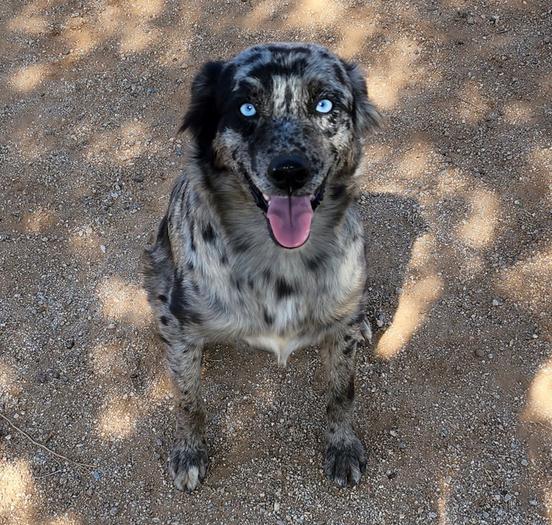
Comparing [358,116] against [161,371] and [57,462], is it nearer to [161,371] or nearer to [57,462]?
[161,371]

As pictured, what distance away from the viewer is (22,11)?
6.70 metres

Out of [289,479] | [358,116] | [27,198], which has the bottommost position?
[289,479]

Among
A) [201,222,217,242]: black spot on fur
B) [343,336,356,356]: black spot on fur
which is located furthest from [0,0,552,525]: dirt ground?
[201,222,217,242]: black spot on fur

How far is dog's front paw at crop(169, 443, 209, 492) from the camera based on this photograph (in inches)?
152

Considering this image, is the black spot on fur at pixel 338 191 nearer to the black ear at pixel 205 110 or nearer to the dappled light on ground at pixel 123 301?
the black ear at pixel 205 110

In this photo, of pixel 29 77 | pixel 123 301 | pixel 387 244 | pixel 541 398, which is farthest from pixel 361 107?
pixel 29 77

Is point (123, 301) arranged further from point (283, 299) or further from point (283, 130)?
point (283, 130)

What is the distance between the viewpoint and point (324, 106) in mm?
3188

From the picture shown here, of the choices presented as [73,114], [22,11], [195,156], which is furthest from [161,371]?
[22,11]

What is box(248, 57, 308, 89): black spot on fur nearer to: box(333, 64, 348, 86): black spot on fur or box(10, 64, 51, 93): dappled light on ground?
box(333, 64, 348, 86): black spot on fur

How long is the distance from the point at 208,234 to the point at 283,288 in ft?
1.57

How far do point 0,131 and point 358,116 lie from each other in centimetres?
369

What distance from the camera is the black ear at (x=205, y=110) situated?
3326 mm

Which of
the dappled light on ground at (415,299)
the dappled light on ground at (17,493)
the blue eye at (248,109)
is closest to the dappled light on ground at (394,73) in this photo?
the dappled light on ground at (415,299)
